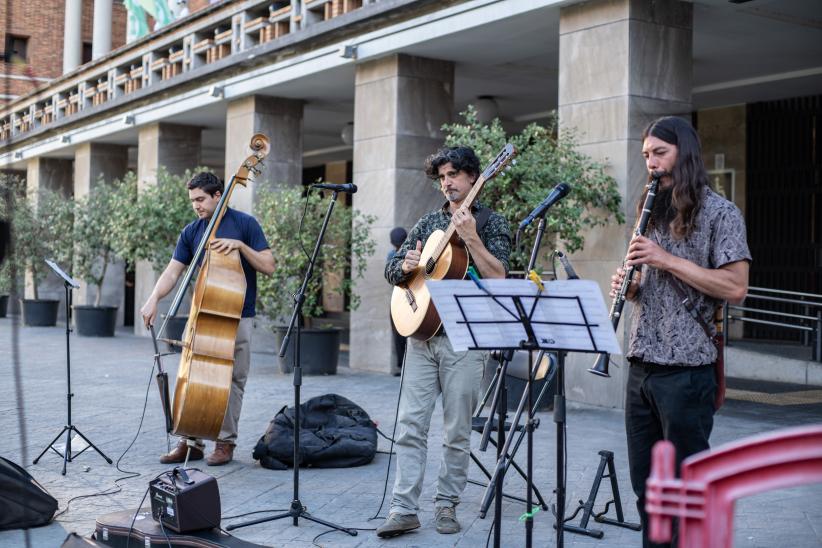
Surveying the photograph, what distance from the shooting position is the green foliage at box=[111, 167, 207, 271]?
642 inches

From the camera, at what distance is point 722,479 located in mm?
1358

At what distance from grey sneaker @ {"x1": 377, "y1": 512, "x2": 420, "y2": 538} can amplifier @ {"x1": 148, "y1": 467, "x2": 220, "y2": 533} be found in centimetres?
89

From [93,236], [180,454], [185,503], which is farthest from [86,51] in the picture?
[185,503]

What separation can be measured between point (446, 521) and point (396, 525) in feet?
0.98

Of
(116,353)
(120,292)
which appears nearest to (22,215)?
(120,292)

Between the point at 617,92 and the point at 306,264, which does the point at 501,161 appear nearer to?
the point at 617,92

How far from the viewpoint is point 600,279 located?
10086 millimetres

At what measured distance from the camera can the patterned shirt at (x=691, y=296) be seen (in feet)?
11.4

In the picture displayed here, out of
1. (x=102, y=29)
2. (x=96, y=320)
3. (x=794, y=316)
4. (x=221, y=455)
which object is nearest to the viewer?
(x=221, y=455)

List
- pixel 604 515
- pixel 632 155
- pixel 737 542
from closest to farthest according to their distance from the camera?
pixel 737 542 < pixel 604 515 < pixel 632 155

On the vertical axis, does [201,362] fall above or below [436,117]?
below

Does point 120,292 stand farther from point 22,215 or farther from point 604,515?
point 604,515

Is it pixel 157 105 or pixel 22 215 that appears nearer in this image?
pixel 157 105

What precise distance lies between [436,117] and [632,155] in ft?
13.9
